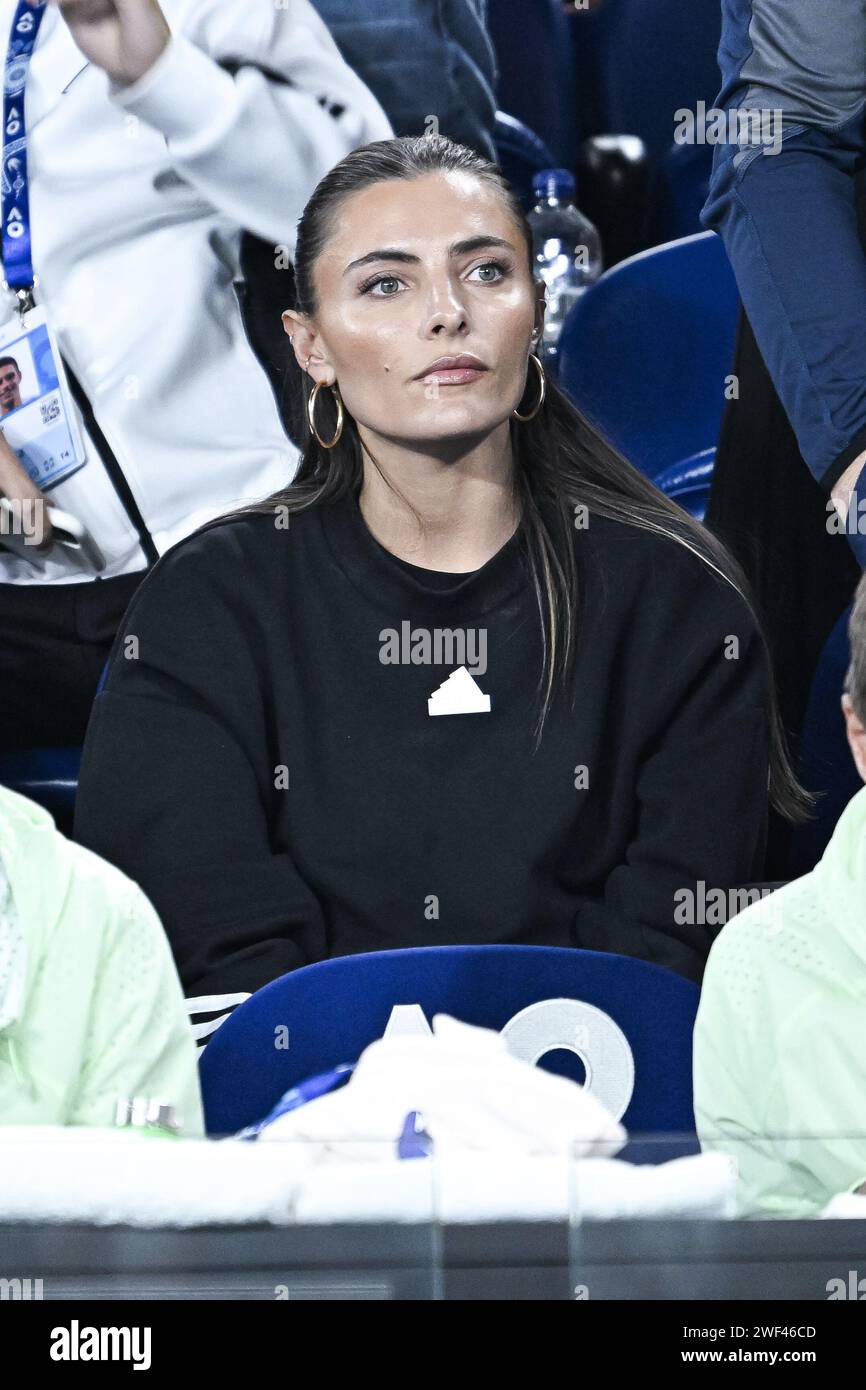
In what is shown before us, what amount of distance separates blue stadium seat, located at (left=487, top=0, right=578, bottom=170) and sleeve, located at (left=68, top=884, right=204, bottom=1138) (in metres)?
0.83

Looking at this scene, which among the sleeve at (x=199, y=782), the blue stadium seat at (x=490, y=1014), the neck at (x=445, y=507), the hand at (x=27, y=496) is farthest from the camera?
the hand at (x=27, y=496)

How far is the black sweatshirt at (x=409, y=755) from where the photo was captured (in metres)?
1.28

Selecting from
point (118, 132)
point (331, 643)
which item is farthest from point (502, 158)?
point (331, 643)

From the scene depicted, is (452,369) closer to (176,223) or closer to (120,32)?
(176,223)

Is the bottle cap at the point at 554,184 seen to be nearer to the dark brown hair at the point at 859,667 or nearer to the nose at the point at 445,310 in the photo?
the nose at the point at 445,310

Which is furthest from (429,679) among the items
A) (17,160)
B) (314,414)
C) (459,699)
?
(17,160)

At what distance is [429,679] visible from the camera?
1336 mm

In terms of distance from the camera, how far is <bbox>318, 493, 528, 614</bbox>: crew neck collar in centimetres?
136

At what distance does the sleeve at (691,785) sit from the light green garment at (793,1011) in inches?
8.5

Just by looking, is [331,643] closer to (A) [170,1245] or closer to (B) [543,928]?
(B) [543,928]

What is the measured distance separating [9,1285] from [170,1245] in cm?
7

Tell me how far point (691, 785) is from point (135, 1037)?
48cm

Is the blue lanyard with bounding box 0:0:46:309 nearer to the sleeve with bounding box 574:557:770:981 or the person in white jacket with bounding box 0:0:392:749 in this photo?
the person in white jacket with bounding box 0:0:392:749

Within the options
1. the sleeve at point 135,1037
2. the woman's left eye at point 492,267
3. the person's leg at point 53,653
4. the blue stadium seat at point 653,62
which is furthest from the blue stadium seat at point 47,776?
the blue stadium seat at point 653,62
